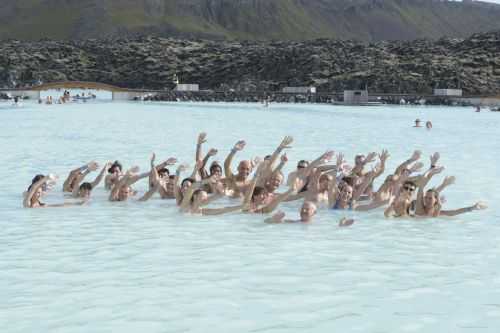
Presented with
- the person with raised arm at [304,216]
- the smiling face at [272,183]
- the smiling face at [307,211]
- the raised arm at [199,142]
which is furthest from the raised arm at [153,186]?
the smiling face at [307,211]

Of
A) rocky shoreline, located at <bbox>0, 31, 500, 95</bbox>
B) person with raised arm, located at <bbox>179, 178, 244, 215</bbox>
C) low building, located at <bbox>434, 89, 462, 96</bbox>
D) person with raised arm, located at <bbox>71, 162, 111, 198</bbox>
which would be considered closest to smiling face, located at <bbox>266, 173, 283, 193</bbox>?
person with raised arm, located at <bbox>179, 178, 244, 215</bbox>

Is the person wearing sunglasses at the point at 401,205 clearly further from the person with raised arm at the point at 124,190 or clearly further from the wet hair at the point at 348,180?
the person with raised arm at the point at 124,190

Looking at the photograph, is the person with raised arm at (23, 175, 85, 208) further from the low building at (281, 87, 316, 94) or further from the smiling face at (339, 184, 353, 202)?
the low building at (281, 87, 316, 94)

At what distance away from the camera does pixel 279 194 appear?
28.8 feet

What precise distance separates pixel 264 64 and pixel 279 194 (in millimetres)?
71597

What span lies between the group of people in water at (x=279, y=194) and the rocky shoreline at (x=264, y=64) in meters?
50.2

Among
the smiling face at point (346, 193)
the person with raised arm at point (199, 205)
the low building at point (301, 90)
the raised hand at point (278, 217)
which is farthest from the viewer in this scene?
the low building at point (301, 90)

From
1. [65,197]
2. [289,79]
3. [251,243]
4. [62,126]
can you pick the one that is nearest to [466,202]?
[251,243]

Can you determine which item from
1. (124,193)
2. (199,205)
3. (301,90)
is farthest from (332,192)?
(301,90)

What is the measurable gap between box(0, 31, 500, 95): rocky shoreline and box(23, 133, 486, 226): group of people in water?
50.2 metres

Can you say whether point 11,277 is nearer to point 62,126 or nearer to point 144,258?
point 144,258

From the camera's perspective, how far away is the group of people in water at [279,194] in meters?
8.02

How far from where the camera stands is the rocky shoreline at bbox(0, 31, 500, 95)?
2367 inches

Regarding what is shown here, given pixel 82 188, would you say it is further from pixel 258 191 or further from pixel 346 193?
pixel 346 193
